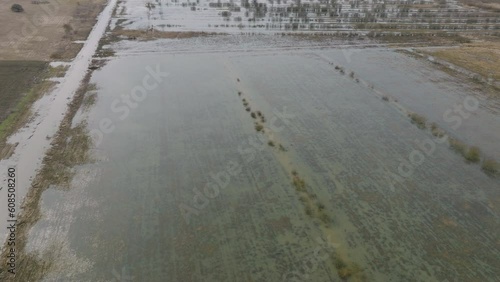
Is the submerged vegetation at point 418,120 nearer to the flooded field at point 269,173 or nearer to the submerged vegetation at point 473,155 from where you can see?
the flooded field at point 269,173

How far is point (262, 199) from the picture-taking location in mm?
12828

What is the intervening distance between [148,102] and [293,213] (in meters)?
10.8

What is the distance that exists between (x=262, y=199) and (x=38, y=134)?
1032 cm

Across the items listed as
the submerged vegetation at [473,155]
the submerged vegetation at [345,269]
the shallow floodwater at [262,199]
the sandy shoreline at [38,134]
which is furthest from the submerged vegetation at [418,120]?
the sandy shoreline at [38,134]

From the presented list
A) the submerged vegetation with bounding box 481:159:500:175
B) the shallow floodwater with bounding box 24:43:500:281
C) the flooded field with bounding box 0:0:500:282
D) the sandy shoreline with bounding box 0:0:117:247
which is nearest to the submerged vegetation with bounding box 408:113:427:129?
the flooded field with bounding box 0:0:500:282

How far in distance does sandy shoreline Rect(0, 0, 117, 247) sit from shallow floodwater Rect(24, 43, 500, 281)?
121 centimetres

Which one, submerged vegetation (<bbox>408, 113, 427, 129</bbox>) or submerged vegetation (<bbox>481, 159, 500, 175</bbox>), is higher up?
submerged vegetation (<bbox>408, 113, 427, 129</bbox>)

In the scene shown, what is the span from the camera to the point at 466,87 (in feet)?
71.1

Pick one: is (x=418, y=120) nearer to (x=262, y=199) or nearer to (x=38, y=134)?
(x=262, y=199)

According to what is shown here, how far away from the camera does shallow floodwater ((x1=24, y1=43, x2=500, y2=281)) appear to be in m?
10.4

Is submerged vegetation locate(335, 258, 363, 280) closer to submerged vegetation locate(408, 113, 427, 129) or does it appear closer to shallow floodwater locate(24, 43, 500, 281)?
shallow floodwater locate(24, 43, 500, 281)

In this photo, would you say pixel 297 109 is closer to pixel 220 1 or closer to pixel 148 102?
pixel 148 102

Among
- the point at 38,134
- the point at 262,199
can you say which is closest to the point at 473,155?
the point at 262,199

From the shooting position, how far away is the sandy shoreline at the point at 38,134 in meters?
13.0
